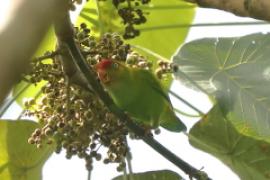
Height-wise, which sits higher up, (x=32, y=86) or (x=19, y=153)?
(x=32, y=86)

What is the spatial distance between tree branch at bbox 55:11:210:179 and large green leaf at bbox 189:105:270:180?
1.28 feet

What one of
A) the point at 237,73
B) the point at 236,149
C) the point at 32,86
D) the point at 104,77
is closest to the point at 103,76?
the point at 104,77

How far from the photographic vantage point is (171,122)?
4.28 feet

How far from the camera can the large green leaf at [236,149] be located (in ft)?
5.42

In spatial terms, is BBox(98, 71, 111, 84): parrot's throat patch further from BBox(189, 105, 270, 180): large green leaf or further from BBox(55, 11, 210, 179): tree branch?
BBox(189, 105, 270, 180): large green leaf

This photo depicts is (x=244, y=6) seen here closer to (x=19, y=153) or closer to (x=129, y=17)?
(x=129, y=17)

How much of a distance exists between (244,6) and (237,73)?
0.46 meters

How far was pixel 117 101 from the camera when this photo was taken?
1177 millimetres

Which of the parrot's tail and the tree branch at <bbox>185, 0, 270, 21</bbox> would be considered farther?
the parrot's tail

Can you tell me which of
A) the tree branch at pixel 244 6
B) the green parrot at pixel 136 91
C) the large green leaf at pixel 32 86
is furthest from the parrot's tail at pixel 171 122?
the large green leaf at pixel 32 86

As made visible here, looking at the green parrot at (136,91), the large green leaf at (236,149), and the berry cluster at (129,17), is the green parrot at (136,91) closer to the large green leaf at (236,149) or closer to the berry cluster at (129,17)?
the berry cluster at (129,17)

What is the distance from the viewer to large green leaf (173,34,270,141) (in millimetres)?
1459

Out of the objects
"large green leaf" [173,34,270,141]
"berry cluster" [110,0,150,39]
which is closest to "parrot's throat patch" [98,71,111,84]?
"berry cluster" [110,0,150,39]

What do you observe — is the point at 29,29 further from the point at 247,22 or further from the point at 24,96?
the point at 24,96
